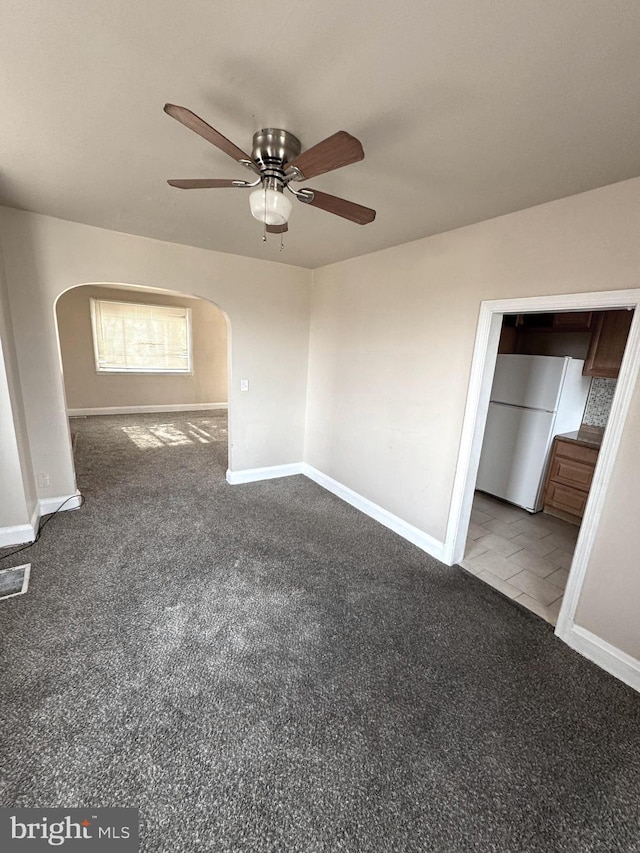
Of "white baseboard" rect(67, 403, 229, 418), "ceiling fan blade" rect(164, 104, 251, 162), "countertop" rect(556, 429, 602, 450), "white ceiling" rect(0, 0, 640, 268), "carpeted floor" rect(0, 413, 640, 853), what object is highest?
"white ceiling" rect(0, 0, 640, 268)

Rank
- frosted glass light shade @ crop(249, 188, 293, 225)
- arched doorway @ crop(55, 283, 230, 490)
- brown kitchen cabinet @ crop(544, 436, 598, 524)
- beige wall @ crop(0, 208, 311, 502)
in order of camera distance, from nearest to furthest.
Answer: frosted glass light shade @ crop(249, 188, 293, 225) < beige wall @ crop(0, 208, 311, 502) < brown kitchen cabinet @ crop(544, 436, 598, 524) < arched doorway @ crop(55, 283, 230, 490)

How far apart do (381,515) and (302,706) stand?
76.2 inches

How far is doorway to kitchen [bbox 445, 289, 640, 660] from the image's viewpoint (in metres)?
1.75

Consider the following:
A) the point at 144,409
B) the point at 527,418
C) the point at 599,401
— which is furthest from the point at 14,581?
the point at 144,409

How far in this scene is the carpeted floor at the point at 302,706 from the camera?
1.22 meters

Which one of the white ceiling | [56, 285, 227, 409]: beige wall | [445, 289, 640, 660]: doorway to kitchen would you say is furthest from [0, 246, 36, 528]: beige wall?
[56, 285, 227, 409]: beige wall

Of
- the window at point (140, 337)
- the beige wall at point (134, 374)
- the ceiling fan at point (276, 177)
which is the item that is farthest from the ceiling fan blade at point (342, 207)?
the window at point (140, 337)

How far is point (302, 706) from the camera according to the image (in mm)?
1587

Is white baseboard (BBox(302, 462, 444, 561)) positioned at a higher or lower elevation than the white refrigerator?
lower

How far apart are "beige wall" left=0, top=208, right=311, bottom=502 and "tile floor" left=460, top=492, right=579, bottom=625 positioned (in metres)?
2.36

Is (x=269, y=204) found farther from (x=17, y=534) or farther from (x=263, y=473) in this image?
(x=263, y=473)

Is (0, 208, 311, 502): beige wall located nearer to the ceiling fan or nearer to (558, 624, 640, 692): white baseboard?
the ceiling fan

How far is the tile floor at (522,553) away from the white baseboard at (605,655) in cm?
18

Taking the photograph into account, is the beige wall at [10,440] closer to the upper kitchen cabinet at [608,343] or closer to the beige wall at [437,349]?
the beige wall at [437,349]
